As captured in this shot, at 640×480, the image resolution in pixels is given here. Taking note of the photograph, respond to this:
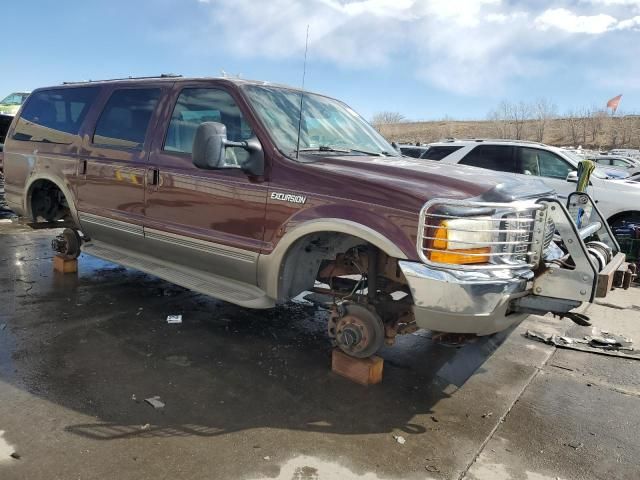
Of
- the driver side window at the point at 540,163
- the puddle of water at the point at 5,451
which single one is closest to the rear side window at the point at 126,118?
the puddle of water at the point at 5,451

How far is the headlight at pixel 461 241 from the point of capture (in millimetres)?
2912

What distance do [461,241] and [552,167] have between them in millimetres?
6310

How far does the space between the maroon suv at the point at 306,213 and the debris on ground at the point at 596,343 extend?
0.98m

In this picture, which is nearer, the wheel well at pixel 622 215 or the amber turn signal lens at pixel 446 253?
the amber turn signal lens at pixel 446 253

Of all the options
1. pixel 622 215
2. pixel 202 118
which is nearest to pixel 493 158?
pixel 622 215

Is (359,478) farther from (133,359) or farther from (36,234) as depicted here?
(36,234)

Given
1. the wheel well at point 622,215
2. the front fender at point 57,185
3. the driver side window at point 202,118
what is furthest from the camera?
the wheel well at point 622,215

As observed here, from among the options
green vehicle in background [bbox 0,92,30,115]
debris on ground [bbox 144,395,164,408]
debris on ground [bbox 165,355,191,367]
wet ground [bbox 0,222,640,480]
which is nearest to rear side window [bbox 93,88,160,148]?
wet ground [bbox 0,222,640,480]

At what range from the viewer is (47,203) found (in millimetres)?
6016

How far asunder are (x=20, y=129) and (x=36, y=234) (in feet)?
8.76

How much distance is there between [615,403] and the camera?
3568 mm

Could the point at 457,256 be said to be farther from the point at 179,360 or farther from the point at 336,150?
the point at 179,360

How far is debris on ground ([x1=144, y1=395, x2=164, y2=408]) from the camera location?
10.4ft

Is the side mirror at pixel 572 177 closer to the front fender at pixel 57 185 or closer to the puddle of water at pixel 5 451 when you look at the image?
the front fender at pixel 57 185
